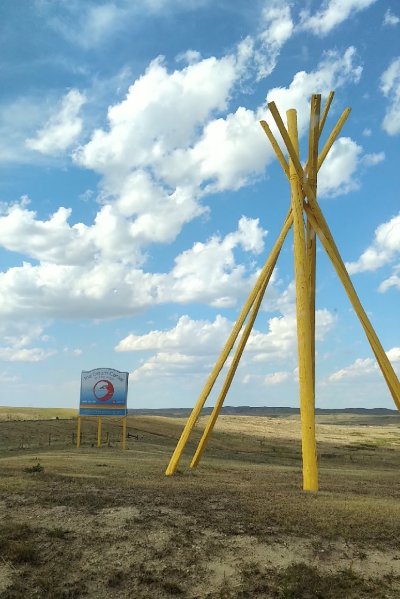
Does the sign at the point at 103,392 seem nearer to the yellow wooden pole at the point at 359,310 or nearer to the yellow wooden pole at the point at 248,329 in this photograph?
the yellow wooden pole at the point at 248,329

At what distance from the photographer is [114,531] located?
29.8 ft

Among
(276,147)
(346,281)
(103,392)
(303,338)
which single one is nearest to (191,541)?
(303,338)

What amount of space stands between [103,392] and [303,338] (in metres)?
21.8

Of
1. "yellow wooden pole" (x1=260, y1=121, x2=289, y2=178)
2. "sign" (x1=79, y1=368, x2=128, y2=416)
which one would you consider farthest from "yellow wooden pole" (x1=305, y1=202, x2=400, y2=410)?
"sign" (x1=79, y1=368, x2=128, y2=416)

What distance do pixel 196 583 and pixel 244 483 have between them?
850 cm

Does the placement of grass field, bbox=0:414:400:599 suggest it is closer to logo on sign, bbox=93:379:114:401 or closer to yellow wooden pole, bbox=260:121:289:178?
yellow wooden pole, bbox=260:121:289:178

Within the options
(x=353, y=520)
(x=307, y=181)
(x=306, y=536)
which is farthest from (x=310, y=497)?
(x=307, y=181)

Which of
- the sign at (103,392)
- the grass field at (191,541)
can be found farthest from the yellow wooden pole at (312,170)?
the sign at (103,392)

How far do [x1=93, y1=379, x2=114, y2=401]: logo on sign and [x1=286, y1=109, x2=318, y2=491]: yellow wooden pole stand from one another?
21.4 meters

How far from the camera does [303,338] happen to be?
625 inches

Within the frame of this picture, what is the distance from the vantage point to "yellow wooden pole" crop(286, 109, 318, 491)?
1493 centimetres

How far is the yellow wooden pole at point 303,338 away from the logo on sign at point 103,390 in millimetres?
21437

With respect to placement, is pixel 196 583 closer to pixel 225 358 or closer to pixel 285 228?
pixel 225 358

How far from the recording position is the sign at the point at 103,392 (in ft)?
112
